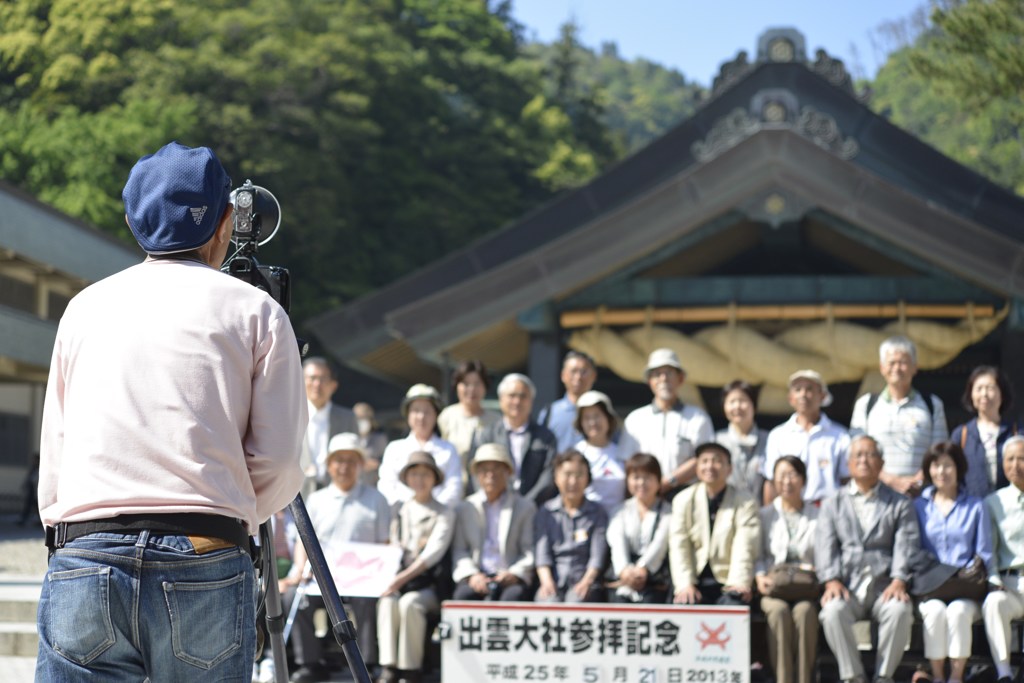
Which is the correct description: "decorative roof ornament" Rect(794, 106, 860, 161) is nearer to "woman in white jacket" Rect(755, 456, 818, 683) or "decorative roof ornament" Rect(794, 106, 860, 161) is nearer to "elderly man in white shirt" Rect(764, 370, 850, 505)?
"elderly man in white shirt" Rect(764, 370, 850, 505)

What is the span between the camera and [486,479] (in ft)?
26.5

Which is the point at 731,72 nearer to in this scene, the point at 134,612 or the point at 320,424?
the point at 320,424

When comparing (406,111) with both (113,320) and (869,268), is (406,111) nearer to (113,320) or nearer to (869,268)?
(869,268)

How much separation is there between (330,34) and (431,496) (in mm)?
31797

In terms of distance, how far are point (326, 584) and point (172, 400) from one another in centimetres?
114

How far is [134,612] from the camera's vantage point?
2441 mm

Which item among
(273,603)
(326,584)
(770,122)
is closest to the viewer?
(326,584)

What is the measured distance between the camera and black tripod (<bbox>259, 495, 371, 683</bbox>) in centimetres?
348

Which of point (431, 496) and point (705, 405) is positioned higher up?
point (705, 405)

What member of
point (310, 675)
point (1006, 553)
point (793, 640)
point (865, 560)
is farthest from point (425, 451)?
point (1006, 553)

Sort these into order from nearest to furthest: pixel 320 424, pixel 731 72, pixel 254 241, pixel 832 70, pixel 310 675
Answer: pixel 254 241 < pixel 310 675 < pixel 320 424 < pixel 832 70 < pixel 731 72

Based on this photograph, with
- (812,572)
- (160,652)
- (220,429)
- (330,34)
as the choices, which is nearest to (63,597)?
(160,652)

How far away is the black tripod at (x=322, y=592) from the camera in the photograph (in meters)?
3.48

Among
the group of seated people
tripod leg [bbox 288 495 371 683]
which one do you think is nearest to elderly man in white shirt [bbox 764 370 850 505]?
the group of seated people
